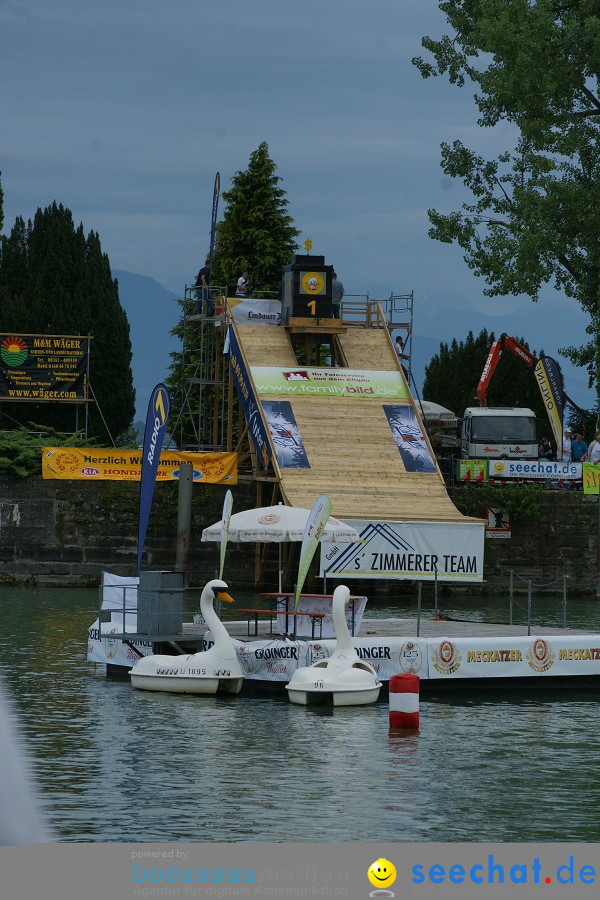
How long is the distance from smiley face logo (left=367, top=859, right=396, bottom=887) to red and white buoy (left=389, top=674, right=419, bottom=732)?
49.5 feet

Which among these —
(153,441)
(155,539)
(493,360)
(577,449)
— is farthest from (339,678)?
(493,360)

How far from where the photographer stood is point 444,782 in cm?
1748

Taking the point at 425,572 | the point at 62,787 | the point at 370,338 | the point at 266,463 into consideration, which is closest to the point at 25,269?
the point at 370,338

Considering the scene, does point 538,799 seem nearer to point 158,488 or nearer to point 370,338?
point 158,488

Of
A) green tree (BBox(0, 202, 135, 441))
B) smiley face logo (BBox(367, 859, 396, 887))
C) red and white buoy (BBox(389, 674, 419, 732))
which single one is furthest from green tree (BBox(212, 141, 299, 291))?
smiley face logo (BBox(367, 859, 396, 887))

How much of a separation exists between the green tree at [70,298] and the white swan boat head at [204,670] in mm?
A: 40242

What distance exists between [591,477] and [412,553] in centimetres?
874

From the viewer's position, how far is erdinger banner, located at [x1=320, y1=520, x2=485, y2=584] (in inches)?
1626

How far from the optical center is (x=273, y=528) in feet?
92.4

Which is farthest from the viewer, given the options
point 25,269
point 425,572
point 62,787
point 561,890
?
point 25,269

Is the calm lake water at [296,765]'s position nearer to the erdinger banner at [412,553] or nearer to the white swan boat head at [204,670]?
the white swan boat head at [204,670]

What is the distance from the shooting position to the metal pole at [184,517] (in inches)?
1708

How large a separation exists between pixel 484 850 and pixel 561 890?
465mm

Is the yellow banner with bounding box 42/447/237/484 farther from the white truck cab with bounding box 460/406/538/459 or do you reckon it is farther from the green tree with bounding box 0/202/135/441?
the green tree with bounding box 0/202/135/441
